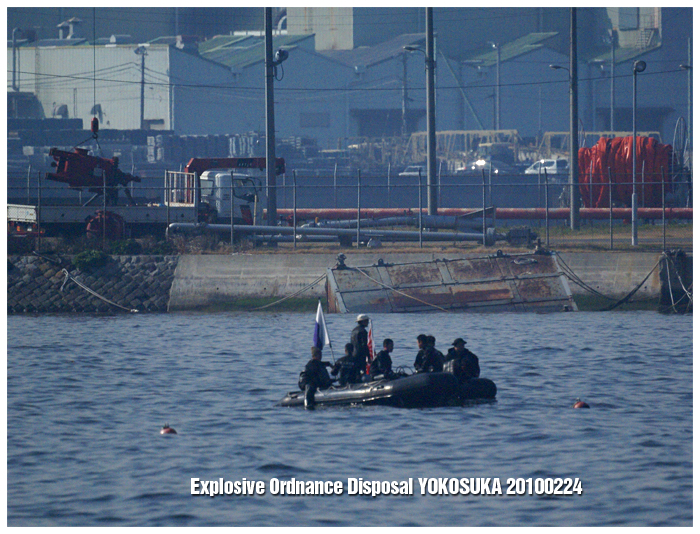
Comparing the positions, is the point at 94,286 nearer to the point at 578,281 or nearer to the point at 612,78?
the point at 578,281

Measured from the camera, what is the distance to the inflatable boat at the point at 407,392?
18.4 metres

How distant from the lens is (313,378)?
739 inches

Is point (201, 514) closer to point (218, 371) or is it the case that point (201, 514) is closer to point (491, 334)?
point (218, 371)

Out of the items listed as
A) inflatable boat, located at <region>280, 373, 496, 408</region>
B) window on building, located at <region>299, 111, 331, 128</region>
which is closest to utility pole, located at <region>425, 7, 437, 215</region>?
A: inflatable boat, located at <region>280, 373, 496, 408</region>

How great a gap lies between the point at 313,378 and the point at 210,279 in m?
14.5

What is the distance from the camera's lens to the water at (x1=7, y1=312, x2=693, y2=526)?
13.1 meters

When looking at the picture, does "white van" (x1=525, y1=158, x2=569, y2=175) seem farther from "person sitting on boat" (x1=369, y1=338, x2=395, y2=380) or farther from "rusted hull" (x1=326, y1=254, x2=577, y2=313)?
"person sitting on boat" (x1=369, y1=338, x2=395, y2=380)

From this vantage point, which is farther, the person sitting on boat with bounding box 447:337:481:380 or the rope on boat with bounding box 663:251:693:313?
the rope on boat with bounding box 663:251:693:313

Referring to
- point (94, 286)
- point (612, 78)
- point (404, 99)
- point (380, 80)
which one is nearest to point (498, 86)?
point (404, 99)

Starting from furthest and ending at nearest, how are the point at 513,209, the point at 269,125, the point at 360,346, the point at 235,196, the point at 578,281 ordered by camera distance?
the point at 513,209 < the point at 235,196 < the point at 269,125 < the point at 578,281 < the point at 360,346

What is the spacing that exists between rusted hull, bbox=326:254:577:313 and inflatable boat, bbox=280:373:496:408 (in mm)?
12259

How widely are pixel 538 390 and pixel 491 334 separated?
23.9ft

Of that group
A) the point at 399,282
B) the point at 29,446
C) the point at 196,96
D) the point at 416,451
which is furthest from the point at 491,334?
the point at 196,96

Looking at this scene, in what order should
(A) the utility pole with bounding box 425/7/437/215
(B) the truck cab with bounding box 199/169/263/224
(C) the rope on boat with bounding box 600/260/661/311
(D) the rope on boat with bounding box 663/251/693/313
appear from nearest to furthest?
(D) the rope on boat with bounding box 663/251/693/313 → (C) the rope on boat with bounding box 600/260/661/311 → (A) the utility pole with bounding box 425/7/437/215 → (B) the truck cab with bounding box 199/169/263/224
